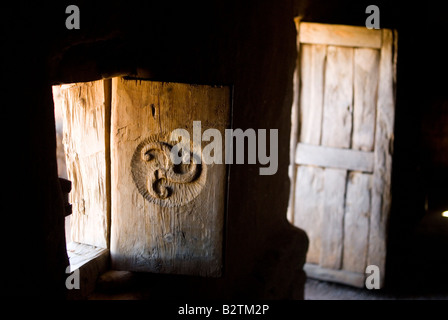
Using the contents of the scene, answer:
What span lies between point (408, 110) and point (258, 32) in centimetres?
252

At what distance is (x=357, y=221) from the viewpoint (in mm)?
4098

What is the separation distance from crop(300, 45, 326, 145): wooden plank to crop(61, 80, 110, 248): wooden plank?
2.44 meters

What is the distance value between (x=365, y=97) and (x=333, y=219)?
1.02 m

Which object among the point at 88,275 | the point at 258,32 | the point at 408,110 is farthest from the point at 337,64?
the point at 88,275

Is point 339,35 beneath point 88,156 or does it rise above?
above

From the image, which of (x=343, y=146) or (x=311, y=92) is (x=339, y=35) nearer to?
(x=311, y=92)

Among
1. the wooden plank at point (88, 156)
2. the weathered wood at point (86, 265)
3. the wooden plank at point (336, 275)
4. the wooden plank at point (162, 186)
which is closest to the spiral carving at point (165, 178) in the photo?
the wooden plank at point (162, 186)

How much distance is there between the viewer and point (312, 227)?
4246 millimetres

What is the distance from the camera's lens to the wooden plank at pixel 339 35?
3795 millimetres

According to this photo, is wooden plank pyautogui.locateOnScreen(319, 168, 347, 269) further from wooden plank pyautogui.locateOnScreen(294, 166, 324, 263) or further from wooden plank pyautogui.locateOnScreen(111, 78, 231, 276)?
wooden plank pyautogui.locateOnScreen(111, 78, 231, 276)

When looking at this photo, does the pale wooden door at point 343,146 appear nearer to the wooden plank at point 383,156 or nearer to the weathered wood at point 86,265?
the wooden plank at point 383,156

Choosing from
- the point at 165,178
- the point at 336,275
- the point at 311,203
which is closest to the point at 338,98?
the point at 311,203

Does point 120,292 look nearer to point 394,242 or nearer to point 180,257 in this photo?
point 180,257

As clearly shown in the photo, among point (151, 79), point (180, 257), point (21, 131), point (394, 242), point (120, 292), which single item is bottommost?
point (394, 242)
